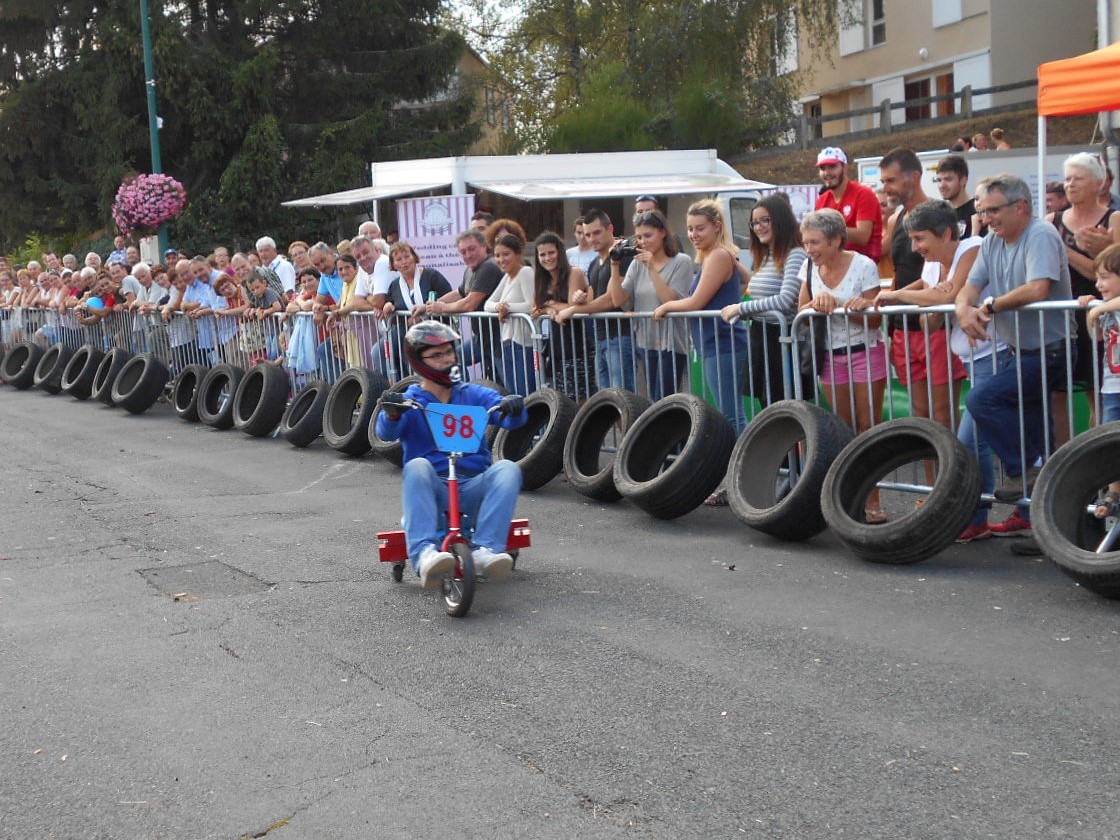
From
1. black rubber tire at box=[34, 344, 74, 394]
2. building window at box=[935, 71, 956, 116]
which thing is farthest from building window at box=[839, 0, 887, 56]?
black rubber tire at box=[34, 344, 74, 394]

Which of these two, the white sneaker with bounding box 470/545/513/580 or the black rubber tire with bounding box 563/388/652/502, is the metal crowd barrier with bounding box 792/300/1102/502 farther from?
the white sneaker with bounding box 470/545/513/580

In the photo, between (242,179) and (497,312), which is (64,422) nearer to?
(497,312)

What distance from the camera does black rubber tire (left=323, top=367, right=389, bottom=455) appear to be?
Result: 38.8 ft

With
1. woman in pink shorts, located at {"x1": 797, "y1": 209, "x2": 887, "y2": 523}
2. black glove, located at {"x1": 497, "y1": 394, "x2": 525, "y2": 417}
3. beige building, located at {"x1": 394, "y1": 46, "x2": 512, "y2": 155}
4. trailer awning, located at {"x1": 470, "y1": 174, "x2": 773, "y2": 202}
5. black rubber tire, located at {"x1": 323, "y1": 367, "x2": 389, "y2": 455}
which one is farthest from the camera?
beige building, located at {"x1": 394, "y1": 46, "x2": 512, "y2": 155}

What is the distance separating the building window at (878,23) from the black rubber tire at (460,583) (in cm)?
3953

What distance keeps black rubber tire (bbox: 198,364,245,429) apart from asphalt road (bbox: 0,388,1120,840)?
226 inches

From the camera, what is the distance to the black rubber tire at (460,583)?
6469 mm

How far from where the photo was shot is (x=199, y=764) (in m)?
4.73

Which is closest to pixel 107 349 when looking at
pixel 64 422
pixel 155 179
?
pixel 64 422

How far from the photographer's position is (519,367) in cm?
1126

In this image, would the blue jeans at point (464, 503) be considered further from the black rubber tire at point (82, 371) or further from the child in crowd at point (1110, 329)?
the black rubber tire at point (82, 371)

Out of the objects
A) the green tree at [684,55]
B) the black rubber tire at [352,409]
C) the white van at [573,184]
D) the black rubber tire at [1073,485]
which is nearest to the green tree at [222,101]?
the green tree at [684,55]

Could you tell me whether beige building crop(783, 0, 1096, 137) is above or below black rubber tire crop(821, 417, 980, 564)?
above

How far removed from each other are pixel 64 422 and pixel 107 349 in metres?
3.60
